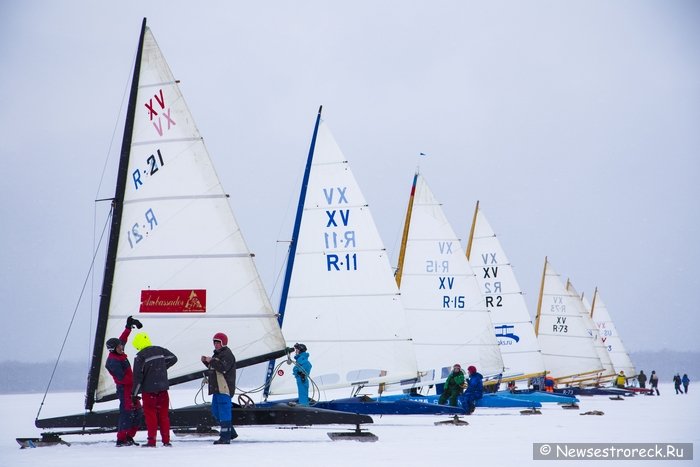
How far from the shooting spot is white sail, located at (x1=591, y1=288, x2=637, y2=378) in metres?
59.0

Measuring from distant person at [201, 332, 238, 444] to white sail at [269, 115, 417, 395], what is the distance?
736 cm

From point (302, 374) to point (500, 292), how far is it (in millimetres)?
17547

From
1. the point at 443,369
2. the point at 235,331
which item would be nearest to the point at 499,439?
the point at 235,331

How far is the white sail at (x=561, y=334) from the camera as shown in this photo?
43781 millimetres

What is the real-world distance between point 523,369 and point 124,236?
2199 cm

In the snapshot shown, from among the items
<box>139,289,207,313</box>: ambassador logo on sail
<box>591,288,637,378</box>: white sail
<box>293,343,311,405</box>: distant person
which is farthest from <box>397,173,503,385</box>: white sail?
<box>591,288,637,378</box>: white sail

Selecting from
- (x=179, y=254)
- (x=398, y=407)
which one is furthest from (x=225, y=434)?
(x=398, y=407)

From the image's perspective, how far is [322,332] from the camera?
22.0 metres

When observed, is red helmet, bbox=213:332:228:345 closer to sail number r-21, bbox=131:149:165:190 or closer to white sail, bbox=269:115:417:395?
sail number r-21, bbox=131:149:165:190

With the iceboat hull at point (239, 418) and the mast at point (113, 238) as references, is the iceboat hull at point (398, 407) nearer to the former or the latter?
the iceboat hull at point (239, 418)

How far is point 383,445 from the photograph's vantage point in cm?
1466

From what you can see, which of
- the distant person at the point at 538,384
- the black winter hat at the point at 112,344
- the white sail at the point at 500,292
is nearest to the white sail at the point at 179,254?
the black winter hat at the point at 112,344

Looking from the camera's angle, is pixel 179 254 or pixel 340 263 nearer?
pixel 179 254

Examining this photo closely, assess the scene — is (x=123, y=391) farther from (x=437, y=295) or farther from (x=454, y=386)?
(x=437, y=295)
